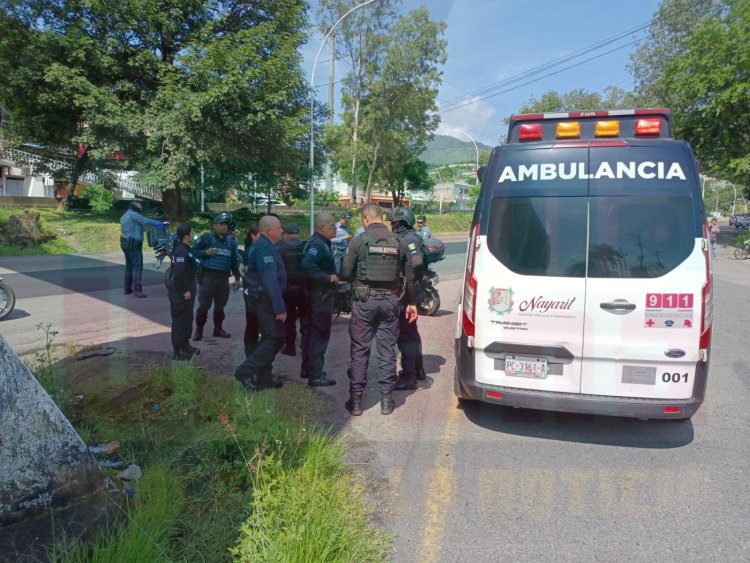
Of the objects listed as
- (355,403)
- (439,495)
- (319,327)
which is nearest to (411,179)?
(319,327)

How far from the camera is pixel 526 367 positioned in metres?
3.95

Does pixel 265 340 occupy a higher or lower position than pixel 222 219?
lower

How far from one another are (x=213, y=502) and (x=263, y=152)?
852 inches

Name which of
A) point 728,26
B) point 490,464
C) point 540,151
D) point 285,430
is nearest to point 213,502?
point 285,430

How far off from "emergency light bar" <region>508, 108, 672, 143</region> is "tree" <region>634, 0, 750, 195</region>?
2609cm

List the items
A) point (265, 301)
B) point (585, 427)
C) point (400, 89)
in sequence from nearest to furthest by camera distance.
A: point (585, 427) → point (265, 301) → point (400, 89)

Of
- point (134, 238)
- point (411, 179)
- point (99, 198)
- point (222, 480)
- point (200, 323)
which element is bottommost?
point (222, 480)

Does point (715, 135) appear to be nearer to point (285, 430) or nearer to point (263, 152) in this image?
point (263, 152)

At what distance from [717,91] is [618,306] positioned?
2970 centimetres

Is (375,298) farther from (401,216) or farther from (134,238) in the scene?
(134,238)

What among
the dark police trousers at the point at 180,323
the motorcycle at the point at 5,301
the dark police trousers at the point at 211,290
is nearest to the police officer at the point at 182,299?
the dark police trousers at the point at 180,323

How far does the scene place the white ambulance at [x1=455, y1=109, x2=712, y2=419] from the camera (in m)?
3.72

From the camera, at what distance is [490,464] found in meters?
3.73

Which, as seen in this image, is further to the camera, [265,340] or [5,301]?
[5,301]
